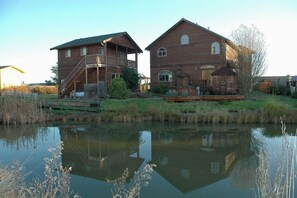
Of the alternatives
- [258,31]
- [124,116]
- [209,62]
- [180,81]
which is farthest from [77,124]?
[258,31]

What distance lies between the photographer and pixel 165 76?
28.9m

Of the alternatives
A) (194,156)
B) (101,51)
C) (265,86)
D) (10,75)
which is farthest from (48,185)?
(10,75)

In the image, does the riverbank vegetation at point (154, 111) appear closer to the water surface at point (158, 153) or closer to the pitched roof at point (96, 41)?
the water surface at point (158, 153)

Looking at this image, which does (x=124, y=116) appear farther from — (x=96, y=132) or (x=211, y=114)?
(x=211, y=114)

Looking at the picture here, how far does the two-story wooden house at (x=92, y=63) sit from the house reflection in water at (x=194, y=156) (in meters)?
12.7

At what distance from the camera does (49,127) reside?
1644cm

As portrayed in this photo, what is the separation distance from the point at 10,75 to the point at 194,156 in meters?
54.8

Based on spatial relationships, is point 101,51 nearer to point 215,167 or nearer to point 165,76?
point 165,76

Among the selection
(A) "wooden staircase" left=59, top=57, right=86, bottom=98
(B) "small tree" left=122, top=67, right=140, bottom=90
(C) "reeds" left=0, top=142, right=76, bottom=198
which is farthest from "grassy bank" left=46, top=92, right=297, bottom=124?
(C) "reeds" left=0, top=142, right=76, bottom=198

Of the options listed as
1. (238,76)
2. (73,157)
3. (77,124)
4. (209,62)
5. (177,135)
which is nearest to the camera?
(73,157)

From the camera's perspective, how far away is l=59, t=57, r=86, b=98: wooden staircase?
82.9ft

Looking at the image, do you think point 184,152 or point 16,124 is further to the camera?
point 16,124

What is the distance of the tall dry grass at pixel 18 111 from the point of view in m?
17.2

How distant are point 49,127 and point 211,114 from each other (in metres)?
10.3
